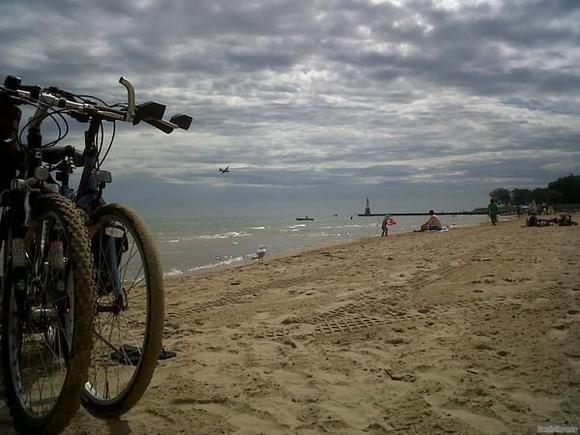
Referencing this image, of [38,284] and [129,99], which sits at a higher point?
[129,99]

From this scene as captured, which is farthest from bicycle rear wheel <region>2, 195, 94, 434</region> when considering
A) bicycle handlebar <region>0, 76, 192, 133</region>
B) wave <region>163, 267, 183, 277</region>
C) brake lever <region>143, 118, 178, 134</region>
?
wave <region>163, 267, 183, 277</region>

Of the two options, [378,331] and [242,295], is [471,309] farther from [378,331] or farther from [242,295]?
[242,295]

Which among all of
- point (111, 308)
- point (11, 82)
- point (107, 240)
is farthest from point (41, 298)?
point (11, 82)

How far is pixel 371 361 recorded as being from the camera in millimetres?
3627

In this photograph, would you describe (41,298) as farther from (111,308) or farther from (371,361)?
(371,361)

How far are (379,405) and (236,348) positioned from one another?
162cm

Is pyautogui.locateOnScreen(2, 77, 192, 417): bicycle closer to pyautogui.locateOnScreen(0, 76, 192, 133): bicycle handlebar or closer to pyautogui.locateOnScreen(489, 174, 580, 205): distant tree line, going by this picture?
pyautogui.locateOnScreen(0, 76, 192, 133): bicycle handlebar

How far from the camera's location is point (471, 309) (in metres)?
5.16

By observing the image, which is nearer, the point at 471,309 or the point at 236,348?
the point at 236,348

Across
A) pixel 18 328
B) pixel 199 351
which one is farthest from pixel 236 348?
pixel 18 328

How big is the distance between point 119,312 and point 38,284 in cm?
55

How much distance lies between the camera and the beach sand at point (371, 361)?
2.66 metres

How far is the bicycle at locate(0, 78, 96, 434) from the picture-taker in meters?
2.29

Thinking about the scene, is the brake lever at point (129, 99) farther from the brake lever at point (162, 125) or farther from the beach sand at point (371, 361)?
the beach sand at point (371, 361)
